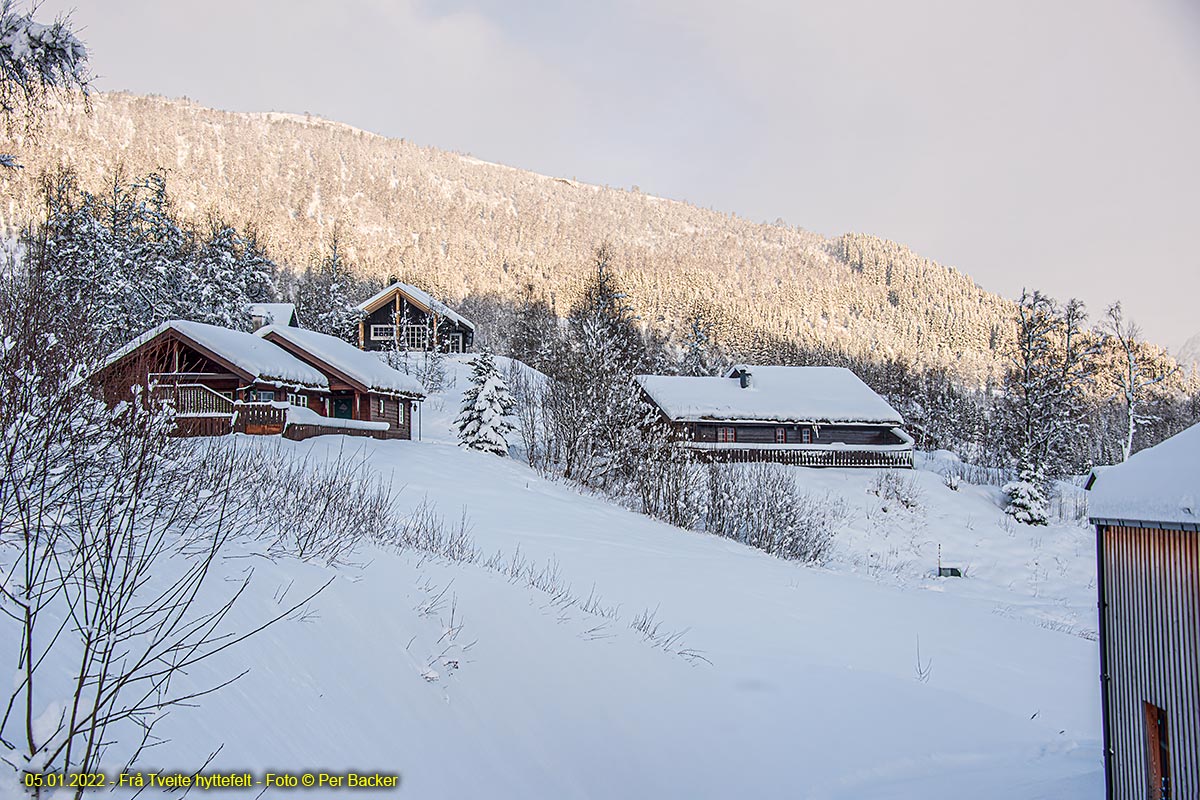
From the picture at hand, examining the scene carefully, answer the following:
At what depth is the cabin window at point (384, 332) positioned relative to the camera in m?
59.8

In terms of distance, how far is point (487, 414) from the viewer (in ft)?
104

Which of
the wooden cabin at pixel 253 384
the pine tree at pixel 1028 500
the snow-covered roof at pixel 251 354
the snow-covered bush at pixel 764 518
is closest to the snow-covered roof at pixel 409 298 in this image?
the wooden cabin at pixel 253 384

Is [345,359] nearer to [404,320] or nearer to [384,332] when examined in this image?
[404,320]

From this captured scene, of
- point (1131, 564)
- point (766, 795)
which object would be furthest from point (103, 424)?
point (1131, 564)

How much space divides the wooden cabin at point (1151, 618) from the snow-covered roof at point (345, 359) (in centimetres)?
2619

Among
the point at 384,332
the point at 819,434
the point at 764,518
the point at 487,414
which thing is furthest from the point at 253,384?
the point at 384,332

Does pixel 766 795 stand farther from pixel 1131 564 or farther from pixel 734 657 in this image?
pixel 1131 564

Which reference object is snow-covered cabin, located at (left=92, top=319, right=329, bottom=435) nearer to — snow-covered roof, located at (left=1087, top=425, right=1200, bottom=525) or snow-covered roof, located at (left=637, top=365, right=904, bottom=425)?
snow-covered roof, located at (left=637, top=365, right=904, bottom=425)

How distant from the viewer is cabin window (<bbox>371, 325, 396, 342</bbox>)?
59812 mm

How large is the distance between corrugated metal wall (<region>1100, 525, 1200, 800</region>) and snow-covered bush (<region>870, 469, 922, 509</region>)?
26.1m

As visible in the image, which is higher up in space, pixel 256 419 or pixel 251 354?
pixel 251 354

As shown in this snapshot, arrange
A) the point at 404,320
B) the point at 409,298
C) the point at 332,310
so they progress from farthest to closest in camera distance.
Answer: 1. the point at 332,310
2. the point at 404,320
3. the point at 409,298

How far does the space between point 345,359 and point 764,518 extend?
18.3m

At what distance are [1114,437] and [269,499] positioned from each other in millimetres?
81153
